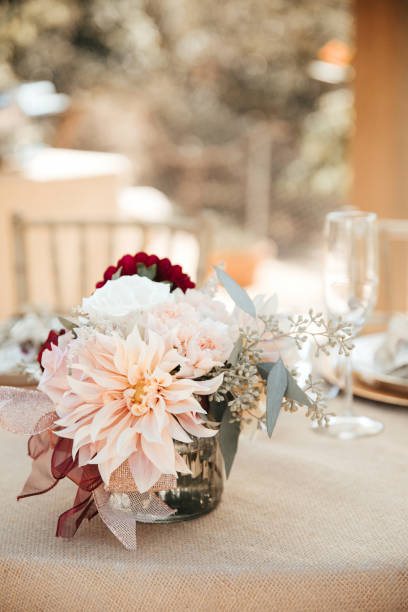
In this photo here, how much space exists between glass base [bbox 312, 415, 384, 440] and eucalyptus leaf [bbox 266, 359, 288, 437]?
0.81 ft

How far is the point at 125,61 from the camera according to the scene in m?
6.50

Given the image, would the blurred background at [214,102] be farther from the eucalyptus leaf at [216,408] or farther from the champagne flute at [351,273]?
the eucalyptus leaf at [216,408]

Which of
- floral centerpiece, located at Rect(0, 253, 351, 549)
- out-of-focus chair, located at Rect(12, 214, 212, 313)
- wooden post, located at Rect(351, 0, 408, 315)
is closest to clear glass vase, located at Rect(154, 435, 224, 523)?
floral centerpiece, located at Rect(0, 253, 351, 549)

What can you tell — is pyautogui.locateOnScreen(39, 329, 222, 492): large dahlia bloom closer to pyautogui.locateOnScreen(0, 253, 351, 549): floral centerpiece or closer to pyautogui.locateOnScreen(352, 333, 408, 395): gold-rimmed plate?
pyautogui.locateOnScreen(0, 253, 351, 549): floral centerpiece

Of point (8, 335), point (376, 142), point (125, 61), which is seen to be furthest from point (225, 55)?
point (8, 335)

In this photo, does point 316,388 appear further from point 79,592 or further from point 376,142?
point 376,142

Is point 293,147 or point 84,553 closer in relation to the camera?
point 84,553

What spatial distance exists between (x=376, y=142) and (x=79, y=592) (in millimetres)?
2907

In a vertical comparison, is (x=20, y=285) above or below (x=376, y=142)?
below

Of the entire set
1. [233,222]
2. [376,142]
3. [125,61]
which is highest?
[125,61]

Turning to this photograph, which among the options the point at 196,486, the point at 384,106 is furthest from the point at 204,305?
the point at 384,106

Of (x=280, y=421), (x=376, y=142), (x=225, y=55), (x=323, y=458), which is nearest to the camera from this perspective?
(x=323, y=458)

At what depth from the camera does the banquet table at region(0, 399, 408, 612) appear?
1.66ft

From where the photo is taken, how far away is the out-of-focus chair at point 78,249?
163 centimetres
